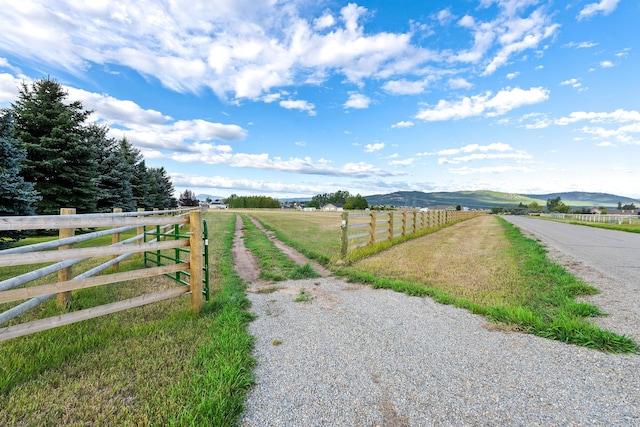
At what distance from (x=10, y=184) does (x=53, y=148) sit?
268 inches

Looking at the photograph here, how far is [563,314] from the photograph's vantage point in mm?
3820

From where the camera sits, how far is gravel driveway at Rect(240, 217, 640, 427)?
211cm

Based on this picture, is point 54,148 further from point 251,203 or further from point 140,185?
point 251,203

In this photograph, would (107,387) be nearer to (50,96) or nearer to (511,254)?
(511,254)

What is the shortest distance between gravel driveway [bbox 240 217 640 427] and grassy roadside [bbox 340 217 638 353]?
0.98ft

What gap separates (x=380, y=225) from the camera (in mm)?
11477

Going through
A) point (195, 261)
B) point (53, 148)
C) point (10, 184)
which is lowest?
point (195, 261)

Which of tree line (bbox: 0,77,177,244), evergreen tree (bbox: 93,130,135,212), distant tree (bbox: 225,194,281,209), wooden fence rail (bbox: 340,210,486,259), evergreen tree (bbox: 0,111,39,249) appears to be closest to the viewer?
evergreen tree (bbox: 0,111,39,249)

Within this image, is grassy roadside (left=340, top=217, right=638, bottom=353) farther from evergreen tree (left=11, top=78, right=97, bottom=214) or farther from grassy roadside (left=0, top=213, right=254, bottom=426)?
evergreen tree (left=11, top=78, right=97, bottom=214)

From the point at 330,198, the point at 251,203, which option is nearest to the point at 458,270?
the point at 251,203

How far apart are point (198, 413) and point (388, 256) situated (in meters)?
7.48

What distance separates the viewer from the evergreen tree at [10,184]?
25.9 ft

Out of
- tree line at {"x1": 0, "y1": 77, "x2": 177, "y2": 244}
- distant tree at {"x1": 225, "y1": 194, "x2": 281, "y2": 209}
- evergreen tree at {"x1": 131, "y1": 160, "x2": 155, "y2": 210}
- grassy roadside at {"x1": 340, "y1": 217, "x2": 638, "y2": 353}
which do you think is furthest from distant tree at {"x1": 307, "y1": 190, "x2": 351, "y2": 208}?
grassy roadside at {"x1": 340, "y1": 217, "x2": 638, "y2": 353}

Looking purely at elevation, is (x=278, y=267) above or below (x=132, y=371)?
below
